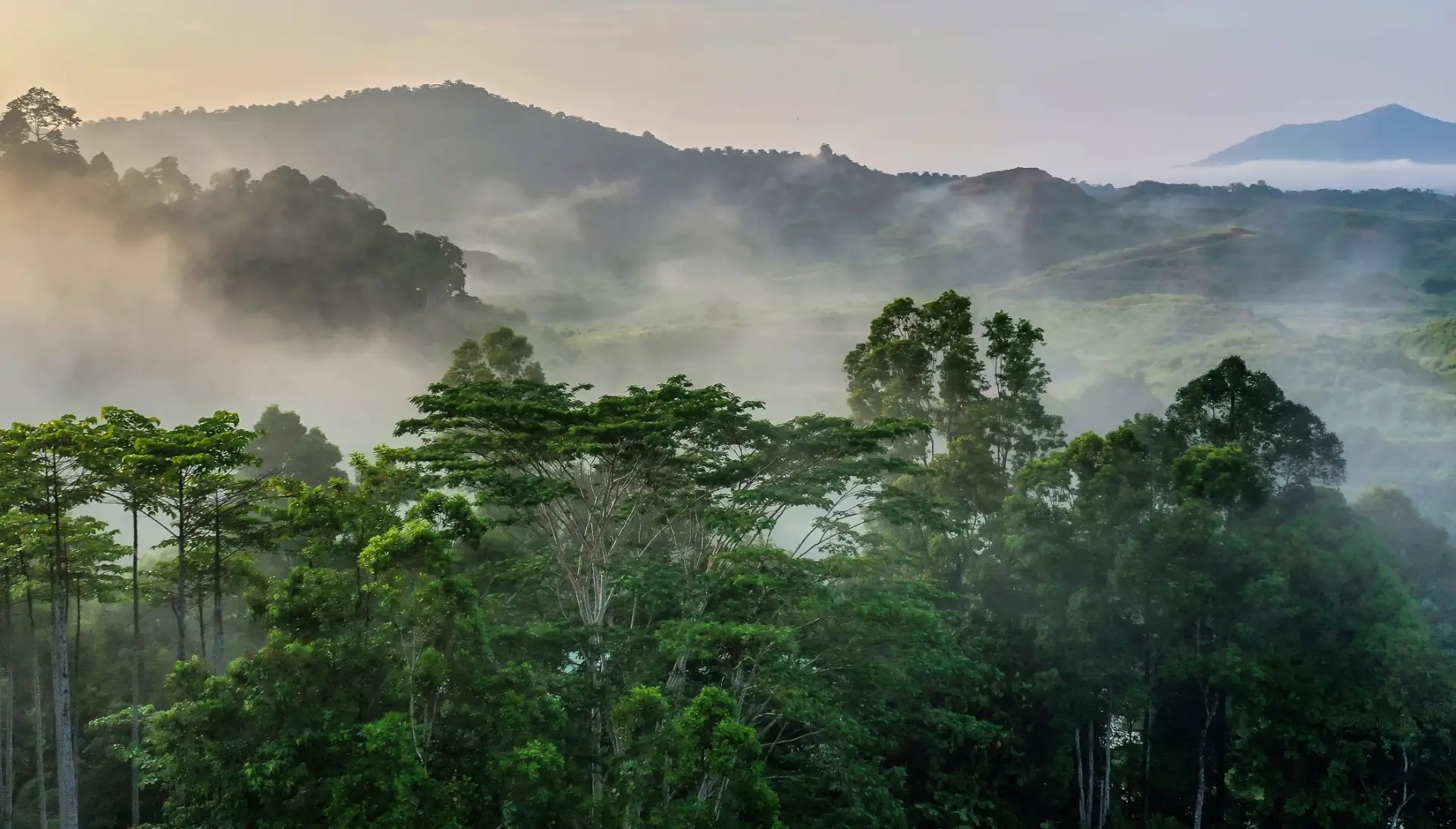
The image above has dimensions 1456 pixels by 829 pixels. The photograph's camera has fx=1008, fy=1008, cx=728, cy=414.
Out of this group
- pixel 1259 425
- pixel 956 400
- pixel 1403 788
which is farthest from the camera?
pixel 956 400

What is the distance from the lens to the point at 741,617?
1593cm

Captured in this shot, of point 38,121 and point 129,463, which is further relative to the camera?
point 38,121

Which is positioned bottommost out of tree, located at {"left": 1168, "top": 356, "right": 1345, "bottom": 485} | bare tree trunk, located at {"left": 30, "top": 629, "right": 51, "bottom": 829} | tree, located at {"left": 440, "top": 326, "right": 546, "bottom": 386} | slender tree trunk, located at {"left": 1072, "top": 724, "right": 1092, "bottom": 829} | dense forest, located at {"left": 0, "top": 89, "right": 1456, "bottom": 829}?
slender tree trunk, located at {"left": 1072, "top": 724, "right": 1092, "bottom": 829}

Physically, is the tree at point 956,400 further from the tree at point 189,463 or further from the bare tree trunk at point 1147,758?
the tree at point 189,463

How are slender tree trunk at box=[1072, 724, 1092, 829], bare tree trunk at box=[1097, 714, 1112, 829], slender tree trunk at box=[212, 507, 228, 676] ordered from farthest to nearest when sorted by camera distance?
1. slender tree trunk at box=[1072, 724, 1092, 829]
2. bare tree trunk at box=[1097, 714, 1112, 829]
3. slender tree trunk at box=[212, 507, 228, 676]

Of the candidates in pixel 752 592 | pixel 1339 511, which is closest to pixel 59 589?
pixel 752 592

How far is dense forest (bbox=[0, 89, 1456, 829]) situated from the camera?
11.8 m

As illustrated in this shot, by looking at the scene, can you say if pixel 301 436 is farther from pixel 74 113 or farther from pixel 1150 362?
pixel 1150 362

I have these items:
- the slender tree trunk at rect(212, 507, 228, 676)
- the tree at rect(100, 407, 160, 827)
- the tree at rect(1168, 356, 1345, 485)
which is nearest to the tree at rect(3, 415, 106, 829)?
the tree at rect(100, 407, 160, 827)

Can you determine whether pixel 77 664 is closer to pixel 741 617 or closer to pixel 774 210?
pixel 741 617

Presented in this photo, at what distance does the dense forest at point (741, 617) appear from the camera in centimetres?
1181

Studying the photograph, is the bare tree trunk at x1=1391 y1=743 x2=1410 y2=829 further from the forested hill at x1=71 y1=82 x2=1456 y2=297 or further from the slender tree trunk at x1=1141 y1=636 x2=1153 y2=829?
the forested hill at x1=71 y1=82 x2=1456 y2=297

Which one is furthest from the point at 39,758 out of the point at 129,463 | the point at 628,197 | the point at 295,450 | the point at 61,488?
the point at 628,197

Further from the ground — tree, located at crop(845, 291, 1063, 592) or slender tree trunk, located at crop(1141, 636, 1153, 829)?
tree, located at crop(845, 291, 1063, 592)
